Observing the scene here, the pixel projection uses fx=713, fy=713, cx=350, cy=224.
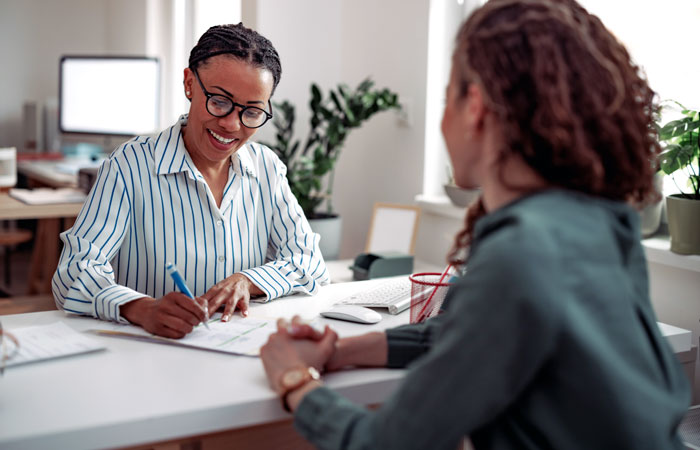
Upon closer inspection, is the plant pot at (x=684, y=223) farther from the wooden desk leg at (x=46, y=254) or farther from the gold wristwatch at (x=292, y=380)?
the wooden desk leg at (x=46, y=254)

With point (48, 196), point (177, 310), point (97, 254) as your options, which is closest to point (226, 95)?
point (97, 254)

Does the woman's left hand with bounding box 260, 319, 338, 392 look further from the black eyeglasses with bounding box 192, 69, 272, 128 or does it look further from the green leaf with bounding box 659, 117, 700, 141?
the green leaf with bounding box 659, 117, 700, 141

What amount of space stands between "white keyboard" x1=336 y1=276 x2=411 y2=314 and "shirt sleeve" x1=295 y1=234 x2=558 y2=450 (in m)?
0.71

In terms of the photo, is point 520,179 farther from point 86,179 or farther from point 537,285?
point 86,179

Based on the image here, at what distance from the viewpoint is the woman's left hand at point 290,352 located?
40.6 inches

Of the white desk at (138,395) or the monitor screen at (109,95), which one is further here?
the monitor screen at (109,95)

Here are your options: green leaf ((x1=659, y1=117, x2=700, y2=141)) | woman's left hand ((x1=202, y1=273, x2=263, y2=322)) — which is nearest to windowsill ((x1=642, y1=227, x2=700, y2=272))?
green leaf ((x1=659, y1=117, x2=700, y2=141))

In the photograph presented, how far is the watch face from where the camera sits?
3.24 ft

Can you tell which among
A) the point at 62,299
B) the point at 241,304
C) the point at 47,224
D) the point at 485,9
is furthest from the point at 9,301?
the point at 485,9

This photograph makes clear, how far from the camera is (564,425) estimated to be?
75cm

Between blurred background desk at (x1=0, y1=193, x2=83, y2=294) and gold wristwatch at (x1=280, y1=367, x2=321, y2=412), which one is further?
blurred background desk at (x1=0, y1=193, x2=83, y2=294)

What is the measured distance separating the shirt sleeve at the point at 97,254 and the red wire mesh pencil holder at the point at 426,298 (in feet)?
1.74

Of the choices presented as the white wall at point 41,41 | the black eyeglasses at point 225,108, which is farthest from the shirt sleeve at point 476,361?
the white wall at point 41,41

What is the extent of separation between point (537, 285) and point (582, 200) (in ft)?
0.54
